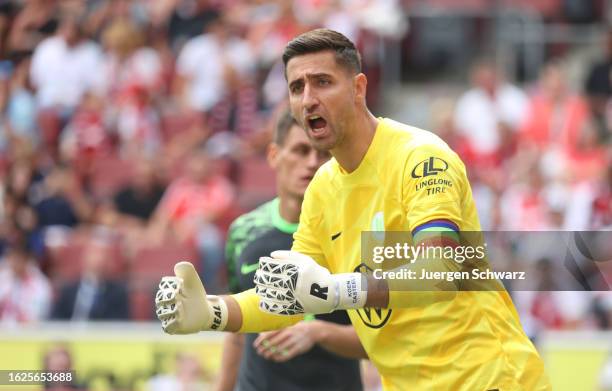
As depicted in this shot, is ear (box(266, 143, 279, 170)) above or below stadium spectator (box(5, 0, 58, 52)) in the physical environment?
below

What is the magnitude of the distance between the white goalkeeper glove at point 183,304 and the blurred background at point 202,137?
493 centimetres

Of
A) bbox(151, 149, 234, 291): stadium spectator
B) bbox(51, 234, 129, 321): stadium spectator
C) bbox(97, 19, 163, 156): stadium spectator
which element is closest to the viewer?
bbox(51, 234, 129, 321): stadium spectator

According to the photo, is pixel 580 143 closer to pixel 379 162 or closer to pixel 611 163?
pixel 611 163

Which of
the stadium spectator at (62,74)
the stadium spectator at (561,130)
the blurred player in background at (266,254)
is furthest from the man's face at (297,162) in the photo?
the stadium spectator at (62,74)

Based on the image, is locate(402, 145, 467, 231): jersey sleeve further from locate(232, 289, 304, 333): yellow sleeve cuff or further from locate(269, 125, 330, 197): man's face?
locate(269, 125, 330, 197): man's face

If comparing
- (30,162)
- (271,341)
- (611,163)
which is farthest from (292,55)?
(30,162)

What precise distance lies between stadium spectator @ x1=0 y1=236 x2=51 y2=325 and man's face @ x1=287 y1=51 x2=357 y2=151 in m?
8.39

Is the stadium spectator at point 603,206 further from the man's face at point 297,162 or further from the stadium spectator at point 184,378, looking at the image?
the man's face at point 297,162

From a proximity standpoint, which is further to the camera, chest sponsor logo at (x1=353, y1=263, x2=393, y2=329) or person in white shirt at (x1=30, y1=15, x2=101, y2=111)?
person in white shirt at (x1=30, y1=15, x2=101, y2=111)

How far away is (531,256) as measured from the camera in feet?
37.4

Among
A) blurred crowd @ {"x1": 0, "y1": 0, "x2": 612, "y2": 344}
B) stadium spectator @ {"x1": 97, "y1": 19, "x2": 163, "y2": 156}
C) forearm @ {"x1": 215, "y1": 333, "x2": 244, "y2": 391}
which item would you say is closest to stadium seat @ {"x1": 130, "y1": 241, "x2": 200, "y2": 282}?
blurred crowd @ {"x1": 0, "y1": 0, "x2": 612, "y2": 344}

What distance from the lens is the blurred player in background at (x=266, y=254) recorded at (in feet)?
22.5

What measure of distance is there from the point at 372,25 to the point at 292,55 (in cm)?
1060

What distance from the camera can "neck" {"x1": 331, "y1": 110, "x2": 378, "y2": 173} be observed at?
17.4ft
